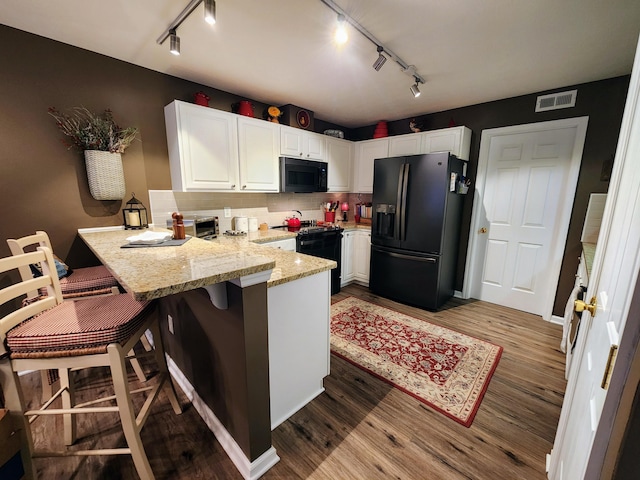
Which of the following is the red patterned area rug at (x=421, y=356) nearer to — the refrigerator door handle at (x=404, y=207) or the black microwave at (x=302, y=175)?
the refrigerator door handle at (x=404, y=207)

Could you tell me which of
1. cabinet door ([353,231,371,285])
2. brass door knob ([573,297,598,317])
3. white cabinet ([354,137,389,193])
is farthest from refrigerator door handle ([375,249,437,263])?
brass door knob ([573,297,598,317])

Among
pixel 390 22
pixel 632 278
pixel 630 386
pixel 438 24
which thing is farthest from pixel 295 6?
pixel 630 386

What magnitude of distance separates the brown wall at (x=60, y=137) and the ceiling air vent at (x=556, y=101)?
0.17ft

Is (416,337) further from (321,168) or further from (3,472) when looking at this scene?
(3,472)

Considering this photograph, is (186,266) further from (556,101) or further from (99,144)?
(556,101)

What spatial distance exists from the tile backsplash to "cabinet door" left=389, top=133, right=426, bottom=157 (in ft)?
3.21

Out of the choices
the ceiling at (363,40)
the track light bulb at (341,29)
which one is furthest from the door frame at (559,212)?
the track light bulb at (341,29)

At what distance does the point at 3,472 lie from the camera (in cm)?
115

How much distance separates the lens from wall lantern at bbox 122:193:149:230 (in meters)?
2.34

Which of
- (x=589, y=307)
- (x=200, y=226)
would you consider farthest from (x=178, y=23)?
(x=589, y=307)

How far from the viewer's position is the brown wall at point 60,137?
6.15 ft

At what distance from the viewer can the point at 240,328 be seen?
1149mm

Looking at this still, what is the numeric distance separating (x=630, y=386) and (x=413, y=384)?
5.54ft

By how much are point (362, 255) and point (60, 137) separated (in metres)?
3.45
